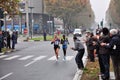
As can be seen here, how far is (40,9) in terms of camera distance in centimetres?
12812

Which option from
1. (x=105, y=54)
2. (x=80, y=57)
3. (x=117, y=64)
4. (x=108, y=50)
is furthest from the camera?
(x=80, y=57)

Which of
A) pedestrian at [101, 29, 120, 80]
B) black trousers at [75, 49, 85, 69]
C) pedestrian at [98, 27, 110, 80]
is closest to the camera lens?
pedestrian at [101, 29, 120, 80]

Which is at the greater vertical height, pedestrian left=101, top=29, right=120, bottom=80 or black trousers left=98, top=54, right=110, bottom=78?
pedestrian left=101, top=29, right=120, bottom=80

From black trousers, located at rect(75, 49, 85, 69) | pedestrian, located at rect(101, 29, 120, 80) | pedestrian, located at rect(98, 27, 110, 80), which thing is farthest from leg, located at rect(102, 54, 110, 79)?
black trousers, located at rect(75, 49, 85, 69)

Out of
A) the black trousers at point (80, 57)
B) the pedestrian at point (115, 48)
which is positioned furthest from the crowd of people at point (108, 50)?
the black trousers at point (80, 57)

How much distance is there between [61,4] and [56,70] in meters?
91.5

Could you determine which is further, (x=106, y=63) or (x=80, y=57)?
(x=80, y=57)

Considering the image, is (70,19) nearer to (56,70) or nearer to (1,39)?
(1,39)

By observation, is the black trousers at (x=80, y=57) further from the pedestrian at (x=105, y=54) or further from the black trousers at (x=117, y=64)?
the black trousers at (x=117, y=64)

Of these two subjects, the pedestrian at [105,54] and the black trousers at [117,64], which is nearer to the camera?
the black trousers at [117,64]

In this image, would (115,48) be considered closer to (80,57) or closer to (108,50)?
(108,50)

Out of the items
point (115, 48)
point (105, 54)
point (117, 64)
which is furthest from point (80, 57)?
point (115, 48)

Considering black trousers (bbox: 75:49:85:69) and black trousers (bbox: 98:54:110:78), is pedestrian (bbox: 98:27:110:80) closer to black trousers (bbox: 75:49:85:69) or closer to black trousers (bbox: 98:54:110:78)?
black trousers (bbox: 98:54:110:78)

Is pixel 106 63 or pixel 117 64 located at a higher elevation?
pixel 117 64
